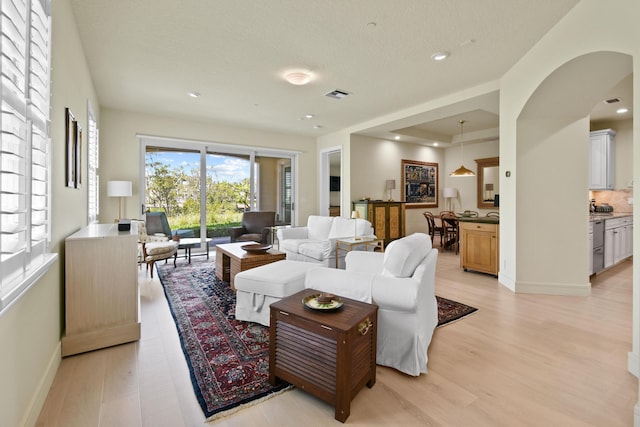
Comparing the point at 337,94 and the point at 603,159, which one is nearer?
the point at 337,94

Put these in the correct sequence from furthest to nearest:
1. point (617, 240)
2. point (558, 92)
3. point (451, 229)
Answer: point (451, 229) → point (617, 240) → point (558, 92)

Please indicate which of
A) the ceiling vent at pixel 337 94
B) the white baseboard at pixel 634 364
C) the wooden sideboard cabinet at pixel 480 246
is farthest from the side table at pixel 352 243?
the white baseboard at pixel 634 364

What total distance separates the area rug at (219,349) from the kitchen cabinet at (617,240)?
5.27 metres

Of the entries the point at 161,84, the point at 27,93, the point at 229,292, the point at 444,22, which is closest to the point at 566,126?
the point at 444,22

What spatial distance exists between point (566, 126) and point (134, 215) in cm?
680

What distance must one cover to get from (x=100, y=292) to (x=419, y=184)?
7.44 meters

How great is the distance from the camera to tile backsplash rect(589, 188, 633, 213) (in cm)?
556

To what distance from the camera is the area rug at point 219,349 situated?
1.79 metres

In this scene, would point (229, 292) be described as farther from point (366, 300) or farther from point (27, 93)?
point (27, 93)

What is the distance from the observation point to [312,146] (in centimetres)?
771

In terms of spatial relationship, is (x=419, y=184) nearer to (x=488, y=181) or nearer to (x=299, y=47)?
(x=488, y=181)

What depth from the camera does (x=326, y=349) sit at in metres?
1.64

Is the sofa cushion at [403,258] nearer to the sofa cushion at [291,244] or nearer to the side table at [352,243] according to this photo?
the side table at [352,243]

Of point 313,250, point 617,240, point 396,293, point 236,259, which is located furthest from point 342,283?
point 617,240
